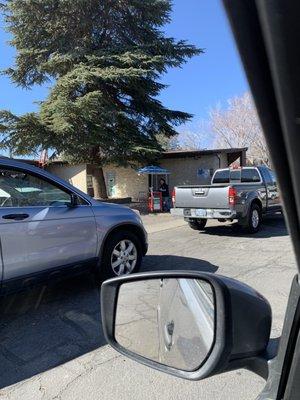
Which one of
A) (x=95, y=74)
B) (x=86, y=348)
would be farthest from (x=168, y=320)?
(x=95, y=74)

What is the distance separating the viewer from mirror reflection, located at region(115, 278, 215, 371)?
150 cm

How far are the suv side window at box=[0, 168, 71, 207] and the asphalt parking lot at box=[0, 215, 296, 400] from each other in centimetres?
Answer: 134

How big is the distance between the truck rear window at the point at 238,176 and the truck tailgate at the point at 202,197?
2.25m

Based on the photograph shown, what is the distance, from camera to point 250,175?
12930mm

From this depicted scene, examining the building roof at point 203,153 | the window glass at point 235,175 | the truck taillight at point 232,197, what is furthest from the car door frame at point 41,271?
the building roof at point 203,153

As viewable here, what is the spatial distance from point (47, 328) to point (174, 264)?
346 cm

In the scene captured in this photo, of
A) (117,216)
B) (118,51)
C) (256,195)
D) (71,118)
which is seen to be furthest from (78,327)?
(118,51)

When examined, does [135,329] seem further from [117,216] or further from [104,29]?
[104,29]

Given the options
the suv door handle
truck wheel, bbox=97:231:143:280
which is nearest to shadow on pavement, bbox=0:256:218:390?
truck wheel, bbox=97:231:143:280

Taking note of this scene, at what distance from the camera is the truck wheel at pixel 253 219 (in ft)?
36.8

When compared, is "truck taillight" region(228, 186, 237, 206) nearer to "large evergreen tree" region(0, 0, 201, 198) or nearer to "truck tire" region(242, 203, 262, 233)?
"truck tire" region(242, 203, 262, 233)

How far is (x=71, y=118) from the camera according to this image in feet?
68.8

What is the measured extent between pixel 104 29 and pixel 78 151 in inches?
298

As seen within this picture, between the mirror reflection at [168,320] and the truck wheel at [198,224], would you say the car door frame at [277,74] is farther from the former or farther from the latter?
the truck wheel at [198,224]
